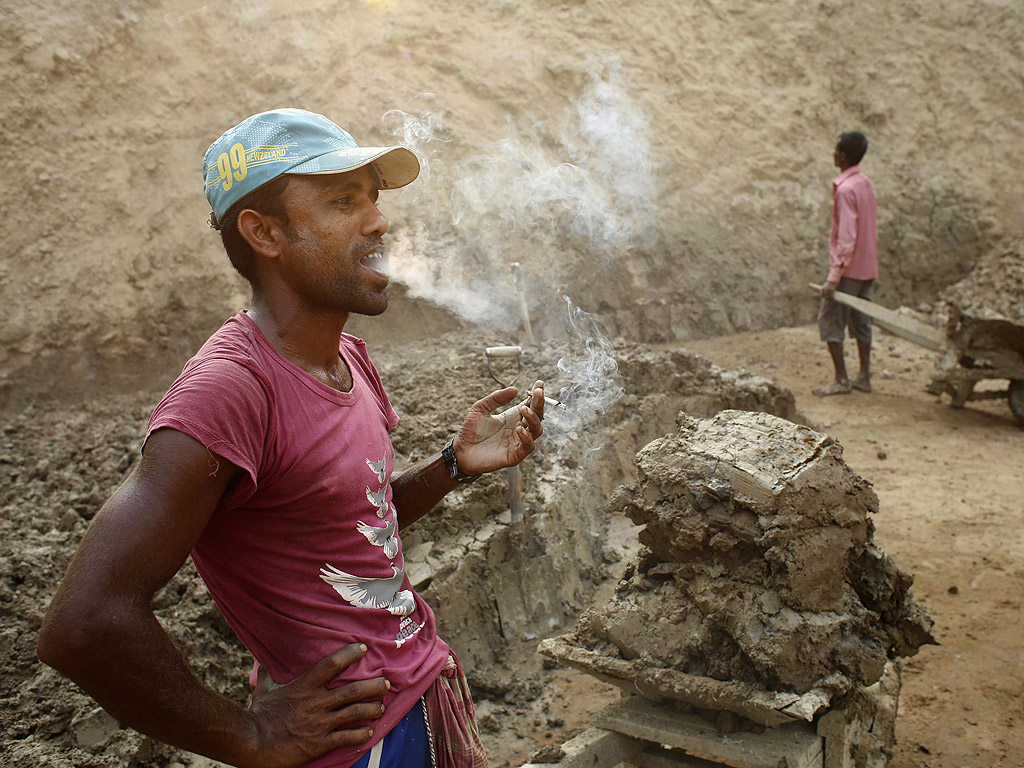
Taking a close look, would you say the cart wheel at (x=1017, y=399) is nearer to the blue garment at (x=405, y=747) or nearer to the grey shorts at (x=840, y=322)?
the grey shorts at (x=840, y=322)

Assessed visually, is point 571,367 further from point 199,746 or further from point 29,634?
point 199,746

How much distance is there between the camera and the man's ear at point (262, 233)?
1.56m

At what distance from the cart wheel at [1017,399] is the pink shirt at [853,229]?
1583 millimetres

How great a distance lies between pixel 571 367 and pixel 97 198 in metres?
4.63

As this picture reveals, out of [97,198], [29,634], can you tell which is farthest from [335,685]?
[97,198]

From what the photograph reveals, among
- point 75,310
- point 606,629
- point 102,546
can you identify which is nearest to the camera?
point 102,546

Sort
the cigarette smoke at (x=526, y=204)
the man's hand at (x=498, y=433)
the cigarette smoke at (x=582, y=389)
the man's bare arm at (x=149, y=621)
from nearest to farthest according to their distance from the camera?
the man's bare arm at (x=149, y=621)
the man's hand at (x=498, y=433)
the cigarette smoke at (x=582, y=389)
the cigarette smoke at (x=526, y=204)

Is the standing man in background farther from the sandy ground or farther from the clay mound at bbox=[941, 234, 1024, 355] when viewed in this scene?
the clay mound at bbox=[941, 234, 1024, 355]

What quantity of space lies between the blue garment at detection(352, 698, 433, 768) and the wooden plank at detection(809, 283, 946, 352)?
6.13 meters

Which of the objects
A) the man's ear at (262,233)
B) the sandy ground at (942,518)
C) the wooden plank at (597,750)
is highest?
the man's ear at (262,233)

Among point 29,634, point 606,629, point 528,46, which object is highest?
point 528,46

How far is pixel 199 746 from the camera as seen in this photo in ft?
4.13

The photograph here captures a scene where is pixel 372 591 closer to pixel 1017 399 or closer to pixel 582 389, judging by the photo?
pixel 582 389

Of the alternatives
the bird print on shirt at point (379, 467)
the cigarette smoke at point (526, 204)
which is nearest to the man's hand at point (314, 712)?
the bird print on shirt at point (379, 467)
